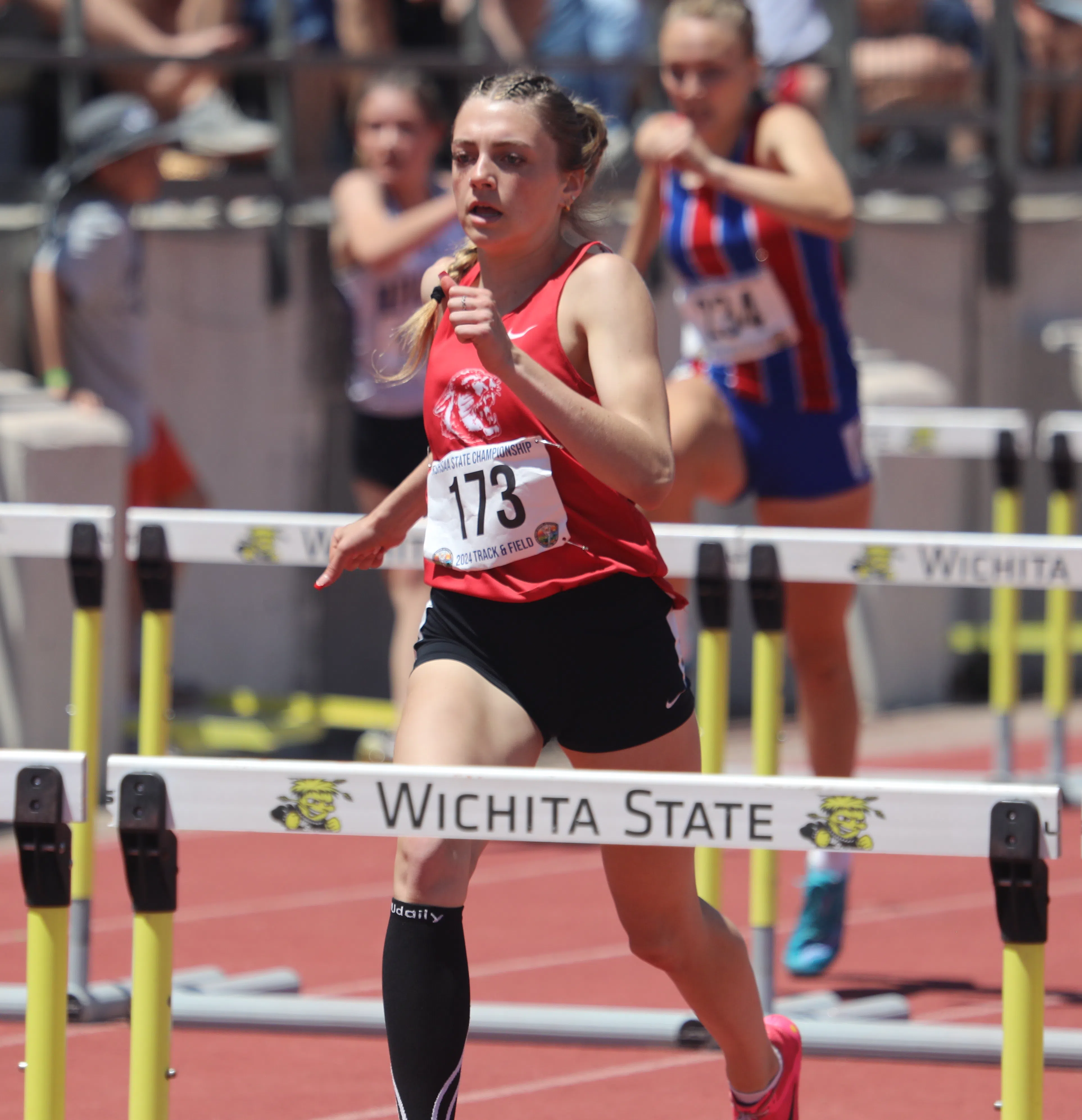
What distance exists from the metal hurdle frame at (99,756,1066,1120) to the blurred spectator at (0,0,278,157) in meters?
5.73

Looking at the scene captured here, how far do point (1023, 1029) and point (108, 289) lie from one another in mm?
5216

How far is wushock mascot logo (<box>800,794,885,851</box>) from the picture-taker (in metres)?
2.78

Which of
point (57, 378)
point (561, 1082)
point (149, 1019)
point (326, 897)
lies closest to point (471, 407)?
point (149, 1019)

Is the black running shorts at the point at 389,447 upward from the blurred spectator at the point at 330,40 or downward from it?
downward

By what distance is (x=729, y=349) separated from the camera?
5.18m

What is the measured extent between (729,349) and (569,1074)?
1.78 m

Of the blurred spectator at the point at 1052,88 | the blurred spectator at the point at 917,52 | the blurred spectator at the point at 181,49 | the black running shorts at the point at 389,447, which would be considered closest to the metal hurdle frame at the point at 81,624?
the black running shorts at the point at 389,447

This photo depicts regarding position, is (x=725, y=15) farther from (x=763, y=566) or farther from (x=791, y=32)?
(x=791, y=32)

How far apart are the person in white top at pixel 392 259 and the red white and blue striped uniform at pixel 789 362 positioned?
144 centimetres

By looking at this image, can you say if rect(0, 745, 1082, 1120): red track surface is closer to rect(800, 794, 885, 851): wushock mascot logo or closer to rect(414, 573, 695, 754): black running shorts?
rect(414, 573, 695, 754): black running shorts

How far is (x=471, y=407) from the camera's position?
3.24 m

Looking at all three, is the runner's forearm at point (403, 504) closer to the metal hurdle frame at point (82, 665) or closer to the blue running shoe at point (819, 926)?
the metal hurdle frame at point (82, 665)

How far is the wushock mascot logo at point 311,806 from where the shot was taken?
2.82 metres

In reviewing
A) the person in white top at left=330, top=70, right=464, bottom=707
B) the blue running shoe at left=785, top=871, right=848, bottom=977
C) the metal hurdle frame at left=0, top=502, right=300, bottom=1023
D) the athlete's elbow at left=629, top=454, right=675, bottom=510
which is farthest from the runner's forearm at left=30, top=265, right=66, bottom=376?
the athlete's elbow at left=629, top=454, right=675, bottom=510
